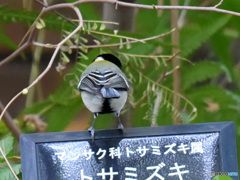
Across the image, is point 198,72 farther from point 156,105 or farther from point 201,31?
point 156,105

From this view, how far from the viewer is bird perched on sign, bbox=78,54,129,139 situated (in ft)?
4.69

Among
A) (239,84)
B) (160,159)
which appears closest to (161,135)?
(160,159)

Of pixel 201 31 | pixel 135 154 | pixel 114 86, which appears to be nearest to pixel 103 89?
pixel 114 86

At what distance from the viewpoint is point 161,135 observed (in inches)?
55.4

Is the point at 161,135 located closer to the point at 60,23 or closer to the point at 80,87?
the point at 80,87

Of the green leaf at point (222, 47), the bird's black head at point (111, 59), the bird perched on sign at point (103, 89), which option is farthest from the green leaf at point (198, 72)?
the bird perched on sign at point (103, 89)

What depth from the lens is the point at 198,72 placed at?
1975mm

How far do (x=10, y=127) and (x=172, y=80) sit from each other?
47cm

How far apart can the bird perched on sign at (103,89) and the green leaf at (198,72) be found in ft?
1.52

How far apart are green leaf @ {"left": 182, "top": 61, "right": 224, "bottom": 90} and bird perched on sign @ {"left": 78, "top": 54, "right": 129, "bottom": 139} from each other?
0.46 m

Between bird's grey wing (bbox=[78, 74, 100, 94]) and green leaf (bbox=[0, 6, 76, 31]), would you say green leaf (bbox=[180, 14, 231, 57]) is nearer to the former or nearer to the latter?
green leaf (bbox=[0, 6, 76, 31])

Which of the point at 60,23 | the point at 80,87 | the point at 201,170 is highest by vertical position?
the point at 60,23

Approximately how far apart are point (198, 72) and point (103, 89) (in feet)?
1.98

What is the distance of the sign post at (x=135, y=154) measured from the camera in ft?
4.43
